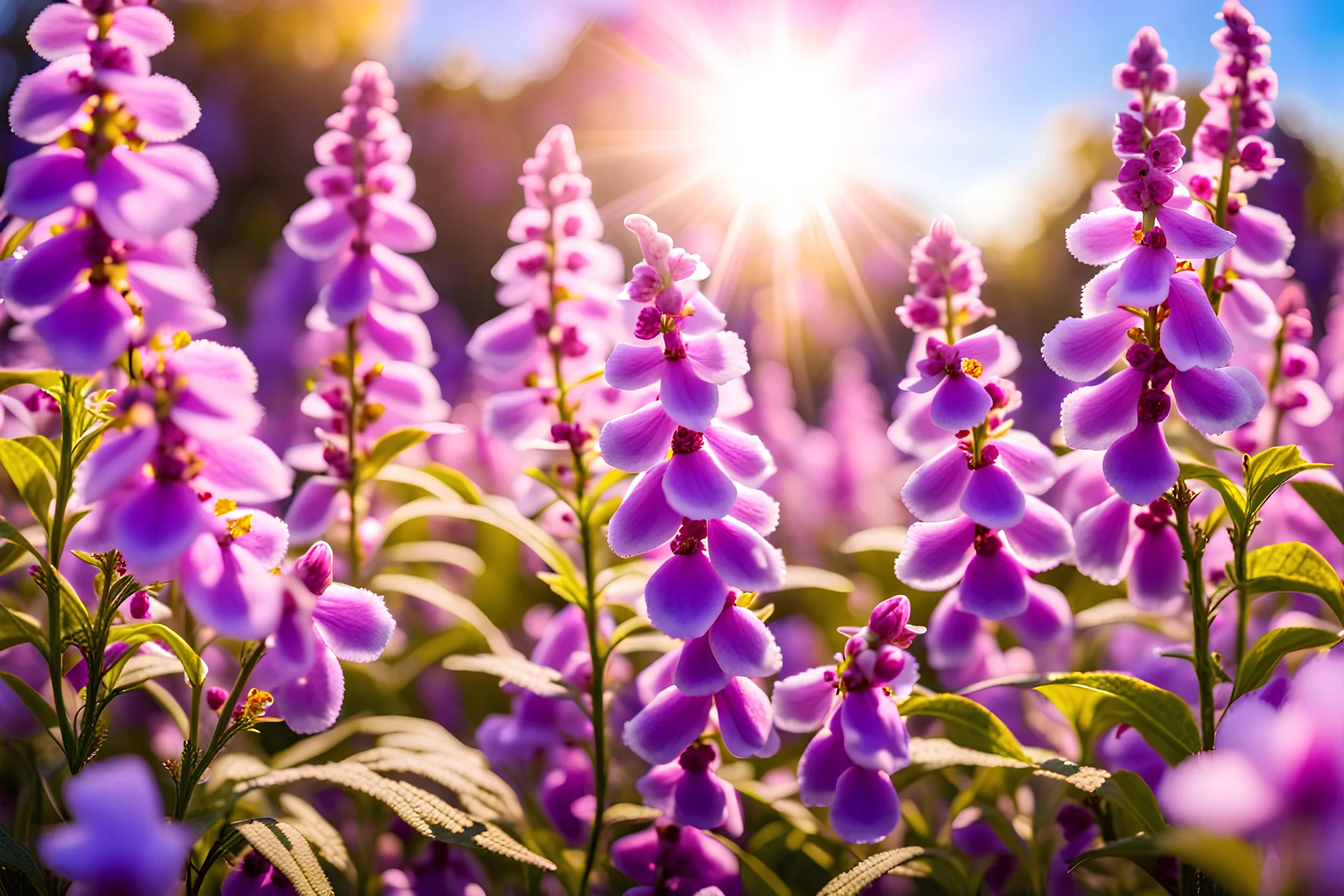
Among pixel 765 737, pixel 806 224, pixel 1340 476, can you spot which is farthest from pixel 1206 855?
pixel 806 224

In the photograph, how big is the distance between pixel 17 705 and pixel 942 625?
1.20m

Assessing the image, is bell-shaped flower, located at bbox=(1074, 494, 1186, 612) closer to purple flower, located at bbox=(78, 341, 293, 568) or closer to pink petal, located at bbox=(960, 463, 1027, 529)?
pink petal, located at bbox=(960, 463, 1027, 529)

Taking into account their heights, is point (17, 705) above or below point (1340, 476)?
below

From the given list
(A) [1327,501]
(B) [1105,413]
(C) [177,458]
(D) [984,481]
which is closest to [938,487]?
(D) [984,481]

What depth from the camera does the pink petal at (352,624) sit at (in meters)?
0.84

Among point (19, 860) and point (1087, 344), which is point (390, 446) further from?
point (1087, 344)

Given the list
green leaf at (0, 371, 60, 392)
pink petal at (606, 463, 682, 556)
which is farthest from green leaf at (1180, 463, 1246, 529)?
green leaf at (0, 371, 60, 392)

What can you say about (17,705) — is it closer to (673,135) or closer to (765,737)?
(765,737)

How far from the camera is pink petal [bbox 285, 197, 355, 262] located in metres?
1.26

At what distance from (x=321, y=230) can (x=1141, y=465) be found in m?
1.09

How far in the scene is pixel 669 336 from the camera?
2.91 ft

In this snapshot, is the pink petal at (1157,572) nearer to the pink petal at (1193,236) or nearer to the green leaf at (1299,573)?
the green leaf at (1299,573)

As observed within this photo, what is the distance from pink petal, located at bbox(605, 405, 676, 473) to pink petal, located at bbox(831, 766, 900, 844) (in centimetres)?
36

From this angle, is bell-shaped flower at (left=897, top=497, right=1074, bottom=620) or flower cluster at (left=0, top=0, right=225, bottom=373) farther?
bell-shaped flower at (left=897, top=497, right=1074, bottom=620)
